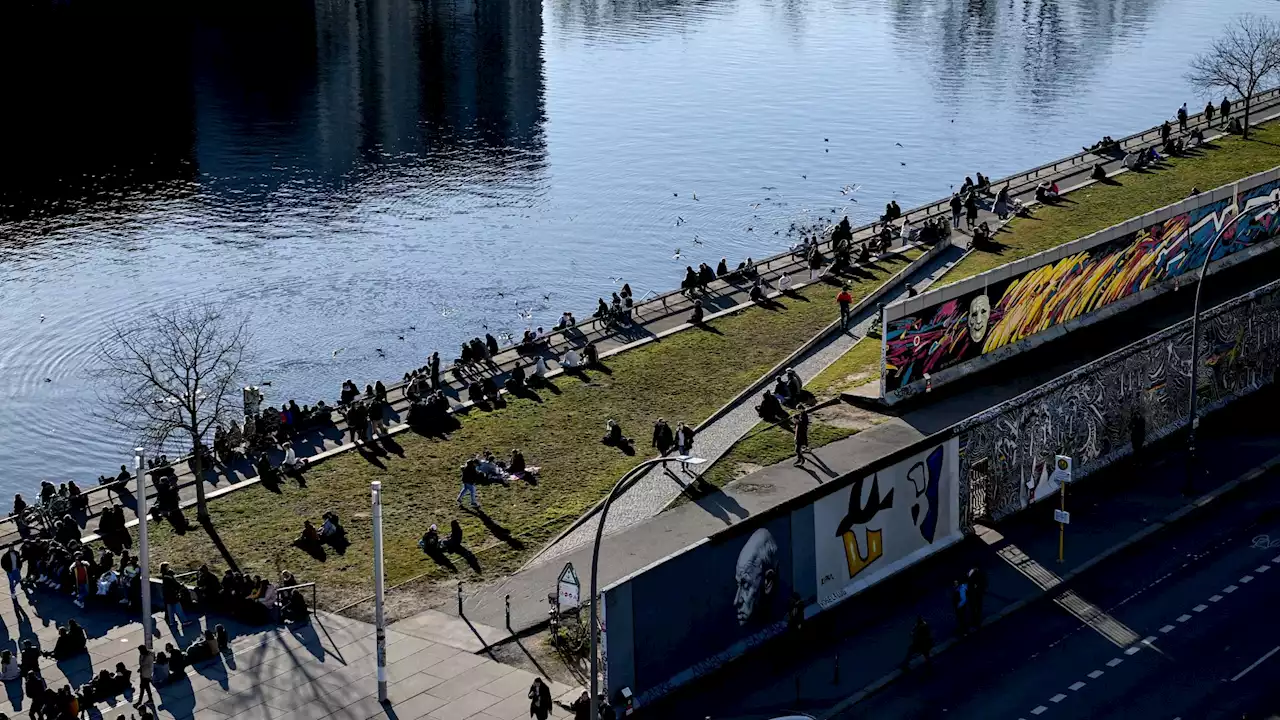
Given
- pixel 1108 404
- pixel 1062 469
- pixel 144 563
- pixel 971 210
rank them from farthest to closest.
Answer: pixel 971 210, pixel 1108 404, pixel 1062 469, pixel 144 563

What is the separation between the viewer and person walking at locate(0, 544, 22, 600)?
5019 cm

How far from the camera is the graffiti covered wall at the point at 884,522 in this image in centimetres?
4344

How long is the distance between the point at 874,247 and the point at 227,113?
3430 inches

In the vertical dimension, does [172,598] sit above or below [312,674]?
below

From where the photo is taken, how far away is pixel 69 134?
469 feet

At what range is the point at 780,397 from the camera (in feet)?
202

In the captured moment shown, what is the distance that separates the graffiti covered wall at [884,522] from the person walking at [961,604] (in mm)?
3211

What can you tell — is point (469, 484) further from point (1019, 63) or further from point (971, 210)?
point (1019, 63)

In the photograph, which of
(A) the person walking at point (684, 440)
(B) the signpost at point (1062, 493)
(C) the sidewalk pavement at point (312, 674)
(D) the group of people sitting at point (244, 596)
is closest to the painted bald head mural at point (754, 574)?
(C) the sidewalk pavement at point (312, 674)

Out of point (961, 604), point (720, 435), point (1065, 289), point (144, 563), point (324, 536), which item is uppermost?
point (1065, 289)

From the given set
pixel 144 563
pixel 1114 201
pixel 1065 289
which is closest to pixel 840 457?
pixel 1065 289

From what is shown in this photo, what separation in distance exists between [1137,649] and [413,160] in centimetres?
10366

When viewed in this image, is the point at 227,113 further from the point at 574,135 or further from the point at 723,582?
the point at 723,582

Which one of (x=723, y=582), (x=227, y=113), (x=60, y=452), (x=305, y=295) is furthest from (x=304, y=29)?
(x=723, y=582)
